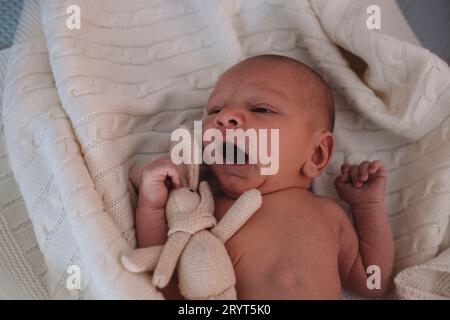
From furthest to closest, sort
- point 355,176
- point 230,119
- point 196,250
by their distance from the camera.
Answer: point 355,176 < point 230,119 < point 196,250

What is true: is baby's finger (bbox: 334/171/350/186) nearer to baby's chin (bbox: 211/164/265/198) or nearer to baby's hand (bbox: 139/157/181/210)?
baby's chin (bbox: 211/164/265/198)

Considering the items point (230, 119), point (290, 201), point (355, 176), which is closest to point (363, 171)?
point (355, 176)

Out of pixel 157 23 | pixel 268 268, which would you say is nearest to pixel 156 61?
pixel 157 23

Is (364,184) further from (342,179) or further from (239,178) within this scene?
(239,178)

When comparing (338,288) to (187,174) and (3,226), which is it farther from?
(3,226)

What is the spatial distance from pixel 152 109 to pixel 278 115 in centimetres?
26

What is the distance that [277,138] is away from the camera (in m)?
0.96

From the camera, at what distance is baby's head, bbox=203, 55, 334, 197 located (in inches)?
37.3

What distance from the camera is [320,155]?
1014 millimetres

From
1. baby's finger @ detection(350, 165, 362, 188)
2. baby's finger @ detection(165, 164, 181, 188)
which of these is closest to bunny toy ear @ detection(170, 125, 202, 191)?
baby's finger @ detection(165, 164, 181, 188)

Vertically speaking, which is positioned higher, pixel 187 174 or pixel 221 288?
pixel 187 174

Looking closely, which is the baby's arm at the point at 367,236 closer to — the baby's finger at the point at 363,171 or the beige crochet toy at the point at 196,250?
the baby's finger at the point at 363,171

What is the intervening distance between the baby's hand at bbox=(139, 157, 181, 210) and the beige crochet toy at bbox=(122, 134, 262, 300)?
0.06 ft
